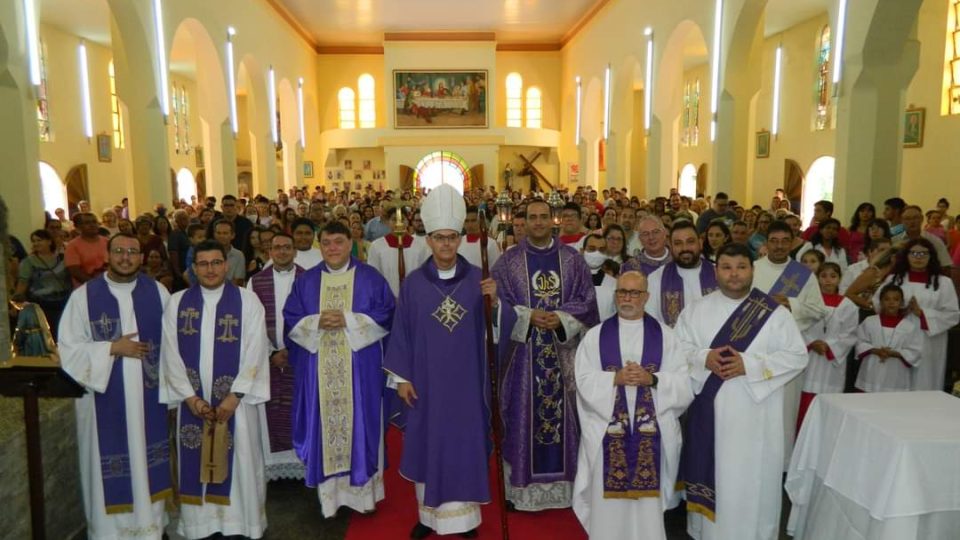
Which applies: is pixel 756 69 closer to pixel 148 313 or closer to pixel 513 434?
pixel 513 434

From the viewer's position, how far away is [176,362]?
13.7 feet

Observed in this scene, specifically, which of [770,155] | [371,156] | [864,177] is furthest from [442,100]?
[864,177]

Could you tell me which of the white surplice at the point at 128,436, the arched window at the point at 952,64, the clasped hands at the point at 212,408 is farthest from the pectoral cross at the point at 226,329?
→ the arched window at the point at 952,64

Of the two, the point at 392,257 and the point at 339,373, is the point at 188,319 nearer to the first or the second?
the point at 339,373

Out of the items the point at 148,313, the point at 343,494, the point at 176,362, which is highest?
the point at 148,313

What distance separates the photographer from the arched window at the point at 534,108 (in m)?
31.1

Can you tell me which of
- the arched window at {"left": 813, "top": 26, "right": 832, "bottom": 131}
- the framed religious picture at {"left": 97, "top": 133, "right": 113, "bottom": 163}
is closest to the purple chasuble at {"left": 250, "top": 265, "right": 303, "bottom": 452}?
the arched window at {"left": 813, "top": 26, "right": 832, "bottom": 131}

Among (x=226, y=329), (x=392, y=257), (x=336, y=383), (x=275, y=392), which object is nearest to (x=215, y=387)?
(x=226, y=329)

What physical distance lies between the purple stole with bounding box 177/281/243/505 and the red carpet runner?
0.89 m

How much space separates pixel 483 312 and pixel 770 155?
1913 cm

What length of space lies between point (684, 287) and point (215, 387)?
311 cm

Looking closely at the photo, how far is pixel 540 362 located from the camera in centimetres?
460

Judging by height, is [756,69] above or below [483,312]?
above

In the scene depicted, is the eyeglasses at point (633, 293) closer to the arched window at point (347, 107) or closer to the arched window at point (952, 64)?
the arched window at point (952, 64)
